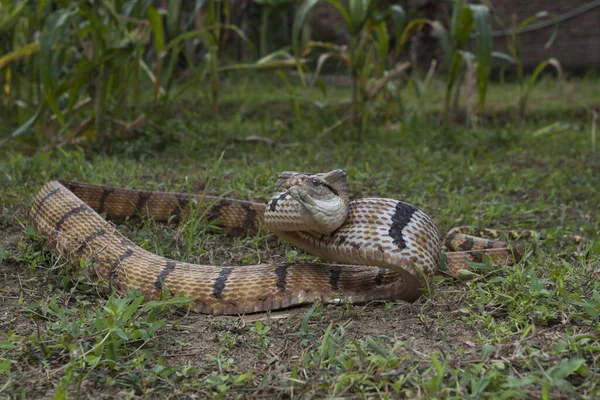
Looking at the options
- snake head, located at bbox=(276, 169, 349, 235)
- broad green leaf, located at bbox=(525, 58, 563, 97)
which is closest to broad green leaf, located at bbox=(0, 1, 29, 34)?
snake head, located at bbox=(276, 169, 349, 235)

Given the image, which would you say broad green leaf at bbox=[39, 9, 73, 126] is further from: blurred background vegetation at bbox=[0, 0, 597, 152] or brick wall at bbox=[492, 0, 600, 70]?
brick wall at bbox=[492, 0, 600, 70]

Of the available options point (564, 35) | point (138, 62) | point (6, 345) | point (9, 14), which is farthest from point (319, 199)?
point (564, 35)

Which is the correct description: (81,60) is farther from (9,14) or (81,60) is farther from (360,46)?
(360,46)

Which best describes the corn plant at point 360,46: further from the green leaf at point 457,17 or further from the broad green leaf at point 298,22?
the green leaf at point 457,17

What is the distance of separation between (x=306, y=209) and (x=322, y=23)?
1104 centimetres

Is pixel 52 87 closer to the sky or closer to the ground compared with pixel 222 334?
closer to the sky

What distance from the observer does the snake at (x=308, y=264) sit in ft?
8.95

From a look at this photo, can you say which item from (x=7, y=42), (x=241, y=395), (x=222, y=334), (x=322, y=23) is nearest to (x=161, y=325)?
(x=222, y=334)

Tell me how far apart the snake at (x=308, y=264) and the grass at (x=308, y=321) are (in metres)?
0.09

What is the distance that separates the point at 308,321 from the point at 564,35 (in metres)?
10.9

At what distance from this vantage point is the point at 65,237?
3.25m

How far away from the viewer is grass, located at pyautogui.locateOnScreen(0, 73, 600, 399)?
2049mm

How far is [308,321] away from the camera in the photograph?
256 centimetres

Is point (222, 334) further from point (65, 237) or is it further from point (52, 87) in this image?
point (52, 87)
